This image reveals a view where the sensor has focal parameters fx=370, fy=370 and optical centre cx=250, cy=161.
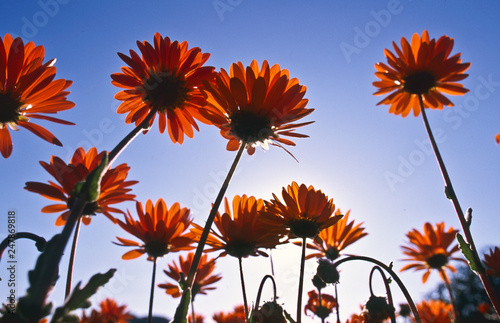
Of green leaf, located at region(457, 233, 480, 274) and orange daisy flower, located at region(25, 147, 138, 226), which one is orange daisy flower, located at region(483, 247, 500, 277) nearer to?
green leaf, located at region(457, 233, 480, 274)

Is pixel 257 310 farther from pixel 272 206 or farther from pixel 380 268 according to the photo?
pixel 380 268

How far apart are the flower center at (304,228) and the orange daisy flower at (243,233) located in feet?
0.45

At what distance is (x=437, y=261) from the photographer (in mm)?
4574

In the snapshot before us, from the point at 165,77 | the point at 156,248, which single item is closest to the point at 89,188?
the point at 165,77

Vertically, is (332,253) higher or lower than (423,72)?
lower

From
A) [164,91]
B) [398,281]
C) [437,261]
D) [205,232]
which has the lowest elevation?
[398,281]

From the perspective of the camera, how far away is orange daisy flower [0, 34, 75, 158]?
5.39 feet

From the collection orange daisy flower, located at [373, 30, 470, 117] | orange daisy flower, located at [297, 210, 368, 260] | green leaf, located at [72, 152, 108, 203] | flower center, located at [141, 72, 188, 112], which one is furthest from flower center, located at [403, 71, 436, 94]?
green leaf, located at [72, 152, 108, 203]

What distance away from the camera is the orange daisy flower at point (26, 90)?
1.64 meters

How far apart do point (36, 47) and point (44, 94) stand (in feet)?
0.73

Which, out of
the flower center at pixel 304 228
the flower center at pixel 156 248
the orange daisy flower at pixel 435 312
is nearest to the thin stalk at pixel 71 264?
the flower center at pixel 156 248

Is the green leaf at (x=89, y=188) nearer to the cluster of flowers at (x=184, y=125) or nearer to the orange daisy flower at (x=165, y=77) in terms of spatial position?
the cluster of flowers at (x=184, y=125)

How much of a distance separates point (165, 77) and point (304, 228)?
1.14 m

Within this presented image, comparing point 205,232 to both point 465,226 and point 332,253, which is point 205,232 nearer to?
point 465,226
